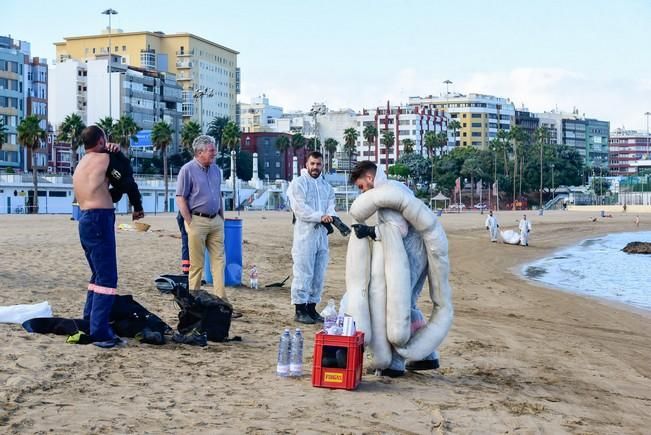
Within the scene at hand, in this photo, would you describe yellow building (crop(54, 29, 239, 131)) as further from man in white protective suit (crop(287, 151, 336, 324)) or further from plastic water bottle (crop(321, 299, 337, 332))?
plastic water bottle (crop(321, 299, 337, 332))

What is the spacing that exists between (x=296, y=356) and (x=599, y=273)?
18750mm

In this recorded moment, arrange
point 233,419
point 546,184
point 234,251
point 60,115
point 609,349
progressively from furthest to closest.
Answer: point 546,184 → point 60,115 → point 234,251 → point 609,349 → point 233,419

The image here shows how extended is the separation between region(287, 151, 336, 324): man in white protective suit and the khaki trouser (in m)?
0.80

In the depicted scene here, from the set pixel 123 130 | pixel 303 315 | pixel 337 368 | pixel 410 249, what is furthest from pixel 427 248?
pixel 123 130

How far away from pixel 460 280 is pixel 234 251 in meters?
8.09

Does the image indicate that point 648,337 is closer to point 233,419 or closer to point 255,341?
point 255,341

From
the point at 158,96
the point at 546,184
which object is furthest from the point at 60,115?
the point at 546,184

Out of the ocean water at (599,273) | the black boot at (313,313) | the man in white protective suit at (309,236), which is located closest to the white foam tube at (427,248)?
the man in white protective suit at (309,236)

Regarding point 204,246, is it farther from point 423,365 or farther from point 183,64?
point 183,64

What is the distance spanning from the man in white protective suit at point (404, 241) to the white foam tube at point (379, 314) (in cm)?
11

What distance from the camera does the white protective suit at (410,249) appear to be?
7105mm

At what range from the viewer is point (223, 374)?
6.86 meters

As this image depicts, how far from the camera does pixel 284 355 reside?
22.3 feet

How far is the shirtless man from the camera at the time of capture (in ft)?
24.9
